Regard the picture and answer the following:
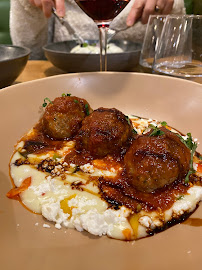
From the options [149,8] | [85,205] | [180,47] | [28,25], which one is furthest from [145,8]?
[85,205]

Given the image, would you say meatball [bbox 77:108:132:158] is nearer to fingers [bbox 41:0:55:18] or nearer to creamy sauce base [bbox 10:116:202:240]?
creamy sauce base [bbox 10:116:202:240]

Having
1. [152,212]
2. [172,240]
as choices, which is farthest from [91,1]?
[172,240]

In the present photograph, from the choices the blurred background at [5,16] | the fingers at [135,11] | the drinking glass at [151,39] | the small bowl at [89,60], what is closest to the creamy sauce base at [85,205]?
the small bowl at [89,60]

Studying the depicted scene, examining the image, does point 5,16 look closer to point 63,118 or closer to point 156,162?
→ point 63,118

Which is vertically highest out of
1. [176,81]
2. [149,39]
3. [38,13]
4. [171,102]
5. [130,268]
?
[38,13]

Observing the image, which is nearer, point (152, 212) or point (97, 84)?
point (152, 212)

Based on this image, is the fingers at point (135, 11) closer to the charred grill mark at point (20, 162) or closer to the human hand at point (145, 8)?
the human hand at point (145, 8)

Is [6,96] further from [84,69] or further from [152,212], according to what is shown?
[152,212]
